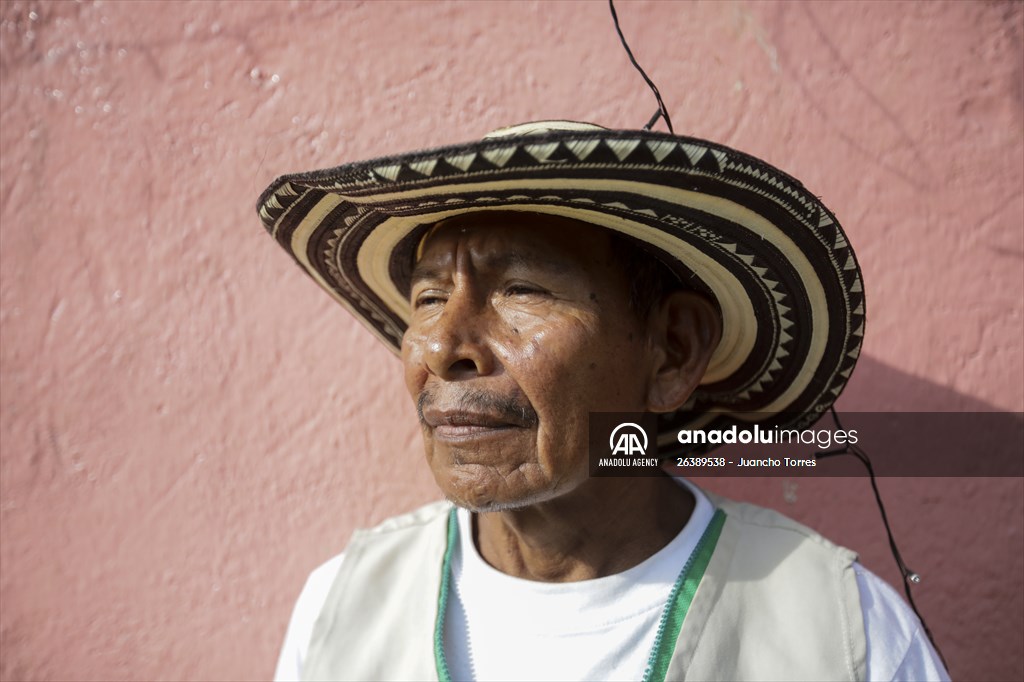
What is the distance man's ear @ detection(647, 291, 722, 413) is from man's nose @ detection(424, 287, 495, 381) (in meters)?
0.37

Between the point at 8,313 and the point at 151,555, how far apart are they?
739mm

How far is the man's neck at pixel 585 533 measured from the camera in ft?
5.56

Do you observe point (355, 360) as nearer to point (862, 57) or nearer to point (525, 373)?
point (525, 373)

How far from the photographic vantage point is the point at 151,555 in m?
2.20

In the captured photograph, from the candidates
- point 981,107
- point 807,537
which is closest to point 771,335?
point 807,537

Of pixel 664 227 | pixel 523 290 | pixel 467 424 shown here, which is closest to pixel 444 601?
pixel 467 424

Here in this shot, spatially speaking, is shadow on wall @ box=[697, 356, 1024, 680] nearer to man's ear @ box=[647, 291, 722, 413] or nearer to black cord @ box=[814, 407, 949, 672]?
black cord @ box=[814, 407, 949, 672]

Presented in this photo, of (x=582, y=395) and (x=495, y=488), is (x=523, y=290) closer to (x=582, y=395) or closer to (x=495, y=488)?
(x=582, y=395)

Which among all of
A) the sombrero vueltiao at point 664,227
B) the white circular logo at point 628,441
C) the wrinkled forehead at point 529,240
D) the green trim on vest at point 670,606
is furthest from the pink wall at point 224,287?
the wrinkled forehead at point 529,240

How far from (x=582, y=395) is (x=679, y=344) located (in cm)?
33

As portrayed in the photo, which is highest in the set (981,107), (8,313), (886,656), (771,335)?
(981,107)

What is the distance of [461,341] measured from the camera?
5.00ft

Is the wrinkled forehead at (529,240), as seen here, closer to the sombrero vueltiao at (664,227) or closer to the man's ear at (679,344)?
the sombrero vueltiao at (664,227)

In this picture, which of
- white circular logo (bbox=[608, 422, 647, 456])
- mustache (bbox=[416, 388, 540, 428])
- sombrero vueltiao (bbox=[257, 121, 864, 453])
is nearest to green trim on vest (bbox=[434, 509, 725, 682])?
white circular logo (bbox=[608, 422, 647, 456])
